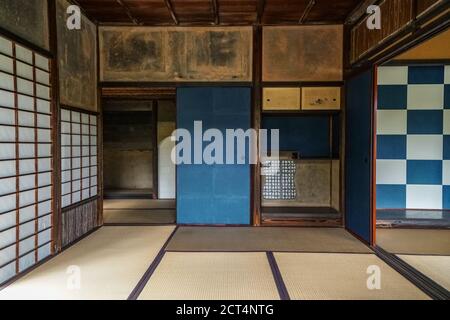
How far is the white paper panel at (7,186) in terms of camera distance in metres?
2.56

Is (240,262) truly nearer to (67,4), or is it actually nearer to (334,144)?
(334,144)

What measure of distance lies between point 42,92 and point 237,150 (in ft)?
8.48

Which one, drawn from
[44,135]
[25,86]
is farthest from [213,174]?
[25,86]

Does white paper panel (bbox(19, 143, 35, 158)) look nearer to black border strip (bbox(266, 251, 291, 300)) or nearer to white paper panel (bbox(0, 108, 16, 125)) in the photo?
white paper panel (bbox(0, 108, 16, 125))

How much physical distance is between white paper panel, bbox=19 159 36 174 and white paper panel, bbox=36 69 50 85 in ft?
2.78

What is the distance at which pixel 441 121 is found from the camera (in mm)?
5031

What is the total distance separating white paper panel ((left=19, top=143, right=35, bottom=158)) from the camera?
2.81 m

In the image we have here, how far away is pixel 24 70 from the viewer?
289cm

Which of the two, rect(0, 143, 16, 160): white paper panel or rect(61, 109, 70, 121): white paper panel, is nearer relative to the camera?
rect(0, 143, 16, 160): white paper panel

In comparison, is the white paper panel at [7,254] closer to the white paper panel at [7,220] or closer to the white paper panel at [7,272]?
the white paper panel at [7,272]

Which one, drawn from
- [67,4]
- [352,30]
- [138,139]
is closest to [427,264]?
[352,30]

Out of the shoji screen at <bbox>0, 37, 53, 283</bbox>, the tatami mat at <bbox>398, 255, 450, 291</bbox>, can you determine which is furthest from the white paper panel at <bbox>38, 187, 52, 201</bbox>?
the tatami mat at <bbox>398, 255, 450, 291</bbox>

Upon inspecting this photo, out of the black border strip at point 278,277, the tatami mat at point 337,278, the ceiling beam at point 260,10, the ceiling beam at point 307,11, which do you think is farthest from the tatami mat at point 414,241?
the ceiling beam at point 260,10

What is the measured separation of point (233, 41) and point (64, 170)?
9.62ft
